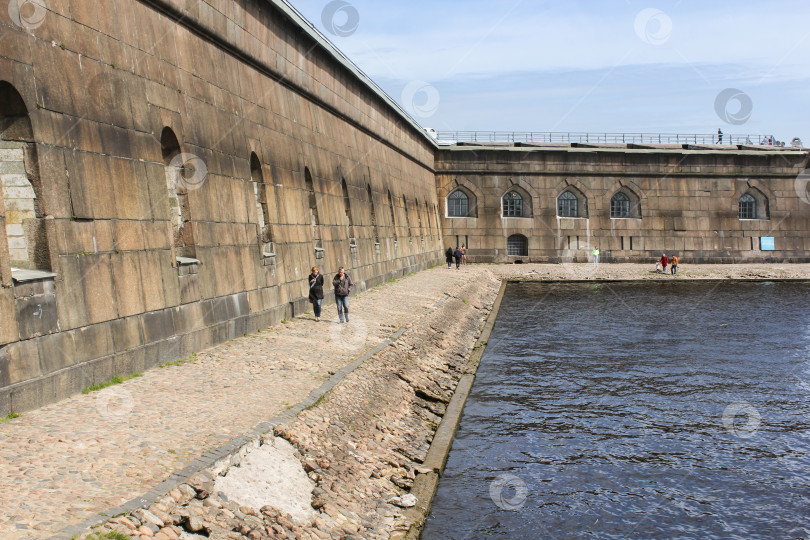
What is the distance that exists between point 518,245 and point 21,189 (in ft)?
140

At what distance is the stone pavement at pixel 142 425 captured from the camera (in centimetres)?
664

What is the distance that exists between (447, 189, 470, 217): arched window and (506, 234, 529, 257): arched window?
10.7ft

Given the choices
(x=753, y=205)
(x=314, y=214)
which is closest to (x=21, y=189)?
(x=314, y=214)

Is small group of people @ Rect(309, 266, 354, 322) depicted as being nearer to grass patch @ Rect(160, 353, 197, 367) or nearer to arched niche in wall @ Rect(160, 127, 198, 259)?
arched niche in wall @ Rect(160, 127, 198, 259)

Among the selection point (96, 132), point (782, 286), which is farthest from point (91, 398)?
point (782, 286)

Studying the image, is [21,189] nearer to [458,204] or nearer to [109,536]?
[109,536]

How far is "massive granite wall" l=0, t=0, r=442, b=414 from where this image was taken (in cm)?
1027

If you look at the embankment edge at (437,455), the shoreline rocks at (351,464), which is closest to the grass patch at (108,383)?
the shoreline rocks at (351,464)

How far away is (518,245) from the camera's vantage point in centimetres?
5147

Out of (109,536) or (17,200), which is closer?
(109,536)

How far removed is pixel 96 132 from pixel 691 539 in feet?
31.1

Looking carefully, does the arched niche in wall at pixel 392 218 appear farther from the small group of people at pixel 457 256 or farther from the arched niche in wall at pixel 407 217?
the small group of people at pixel 457 256

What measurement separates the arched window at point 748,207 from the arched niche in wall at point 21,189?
49.5 metres

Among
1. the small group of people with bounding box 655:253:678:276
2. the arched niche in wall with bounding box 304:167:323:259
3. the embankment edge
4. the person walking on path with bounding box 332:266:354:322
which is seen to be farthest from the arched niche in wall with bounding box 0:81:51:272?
the small group of people with bounding box 655:253:678:276
